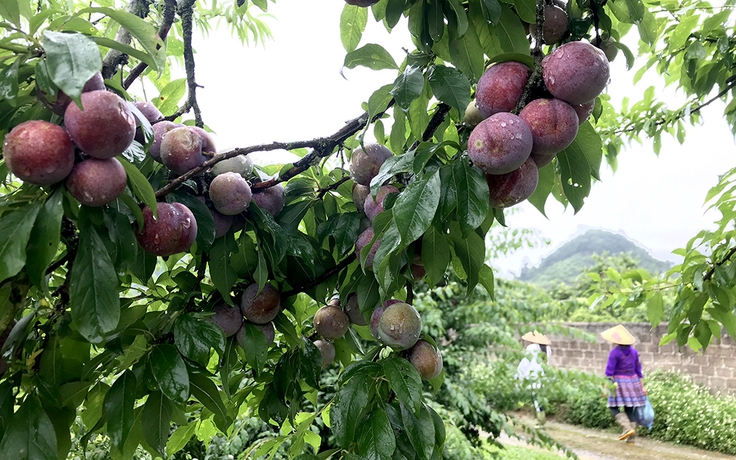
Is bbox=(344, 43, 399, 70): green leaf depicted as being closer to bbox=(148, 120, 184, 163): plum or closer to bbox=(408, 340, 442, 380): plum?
bbox=(148, 120, 184, 163): plum

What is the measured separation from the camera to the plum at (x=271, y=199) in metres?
1.10

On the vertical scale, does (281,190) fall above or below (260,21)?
below

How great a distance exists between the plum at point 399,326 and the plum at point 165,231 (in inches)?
15.2

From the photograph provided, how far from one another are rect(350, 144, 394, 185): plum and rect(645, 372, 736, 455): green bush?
6.61 meters

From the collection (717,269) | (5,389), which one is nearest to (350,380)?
(5,389)

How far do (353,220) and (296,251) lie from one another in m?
0.15

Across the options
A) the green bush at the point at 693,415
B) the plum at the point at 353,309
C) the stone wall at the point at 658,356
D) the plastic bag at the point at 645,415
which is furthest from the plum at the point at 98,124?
the green bush at the point at 693,415

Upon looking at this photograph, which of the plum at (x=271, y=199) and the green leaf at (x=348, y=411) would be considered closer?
the green leaf at (x=348, y=411)

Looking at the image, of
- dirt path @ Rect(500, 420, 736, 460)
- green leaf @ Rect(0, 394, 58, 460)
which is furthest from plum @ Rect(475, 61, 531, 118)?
dirt path @ Rect(500, 420, 736, 460)

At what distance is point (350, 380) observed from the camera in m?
0.93

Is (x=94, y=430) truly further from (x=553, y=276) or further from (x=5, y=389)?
(x=553, y=276)

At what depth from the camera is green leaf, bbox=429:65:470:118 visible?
0.84 meters

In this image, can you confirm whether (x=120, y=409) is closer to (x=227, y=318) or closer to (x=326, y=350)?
(x=227, y=318)

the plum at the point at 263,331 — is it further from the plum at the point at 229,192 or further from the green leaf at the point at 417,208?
the green leaf at the point at 417,208
